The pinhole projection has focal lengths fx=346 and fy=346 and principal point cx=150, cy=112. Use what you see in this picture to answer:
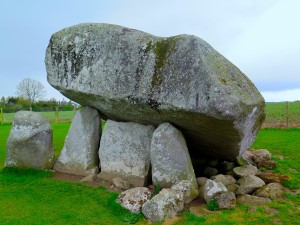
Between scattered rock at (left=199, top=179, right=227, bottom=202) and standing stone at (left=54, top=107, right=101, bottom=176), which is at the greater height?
standing stone at (left=54, top=107, right=101, bottom=176)

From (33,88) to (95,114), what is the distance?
60.7m

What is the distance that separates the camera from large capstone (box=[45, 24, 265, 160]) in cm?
873

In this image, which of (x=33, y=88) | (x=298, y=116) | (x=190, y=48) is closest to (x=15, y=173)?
(x=190, y=48)

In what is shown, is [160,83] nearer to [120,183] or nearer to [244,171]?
[120,183]

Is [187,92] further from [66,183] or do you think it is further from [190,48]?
[66,183]

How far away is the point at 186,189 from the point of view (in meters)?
9.01

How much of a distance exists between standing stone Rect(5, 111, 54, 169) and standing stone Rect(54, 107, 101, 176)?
2.13ft

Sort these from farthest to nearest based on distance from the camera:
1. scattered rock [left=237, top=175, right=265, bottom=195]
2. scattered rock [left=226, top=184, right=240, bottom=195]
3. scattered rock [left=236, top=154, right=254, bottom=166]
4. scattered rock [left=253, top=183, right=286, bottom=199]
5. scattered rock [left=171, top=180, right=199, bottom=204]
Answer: scattered rock [left=236, top=154, right=254, bottom=166] → scattered rock [left=226, top=184, right=240, bottom=195] → scattered rock [left=237, top=175, right=265, bottom=195] → scattered rock [left=253, top=183, right=286, bottom=199] → scattered rock [left=171, top=180, right=199, bottom=204]

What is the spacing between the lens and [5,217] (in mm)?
8477

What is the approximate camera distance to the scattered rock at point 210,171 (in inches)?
467

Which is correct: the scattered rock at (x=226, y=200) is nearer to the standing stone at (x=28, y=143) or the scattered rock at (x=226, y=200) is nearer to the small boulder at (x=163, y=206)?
the small boulder at (x=163, y=206)

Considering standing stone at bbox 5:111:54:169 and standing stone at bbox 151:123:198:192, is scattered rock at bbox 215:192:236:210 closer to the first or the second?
standing stone at bbox 151:123:198:192

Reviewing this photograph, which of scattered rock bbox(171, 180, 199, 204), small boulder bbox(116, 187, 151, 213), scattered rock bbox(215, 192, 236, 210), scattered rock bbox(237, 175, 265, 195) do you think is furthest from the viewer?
scattered rock bbox(237, 175, 265, 195)

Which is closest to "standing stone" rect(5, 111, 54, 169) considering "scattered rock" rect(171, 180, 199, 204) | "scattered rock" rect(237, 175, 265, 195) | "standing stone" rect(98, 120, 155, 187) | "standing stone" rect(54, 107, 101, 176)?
"standing stone" rect(54, 107, 101, 176)
